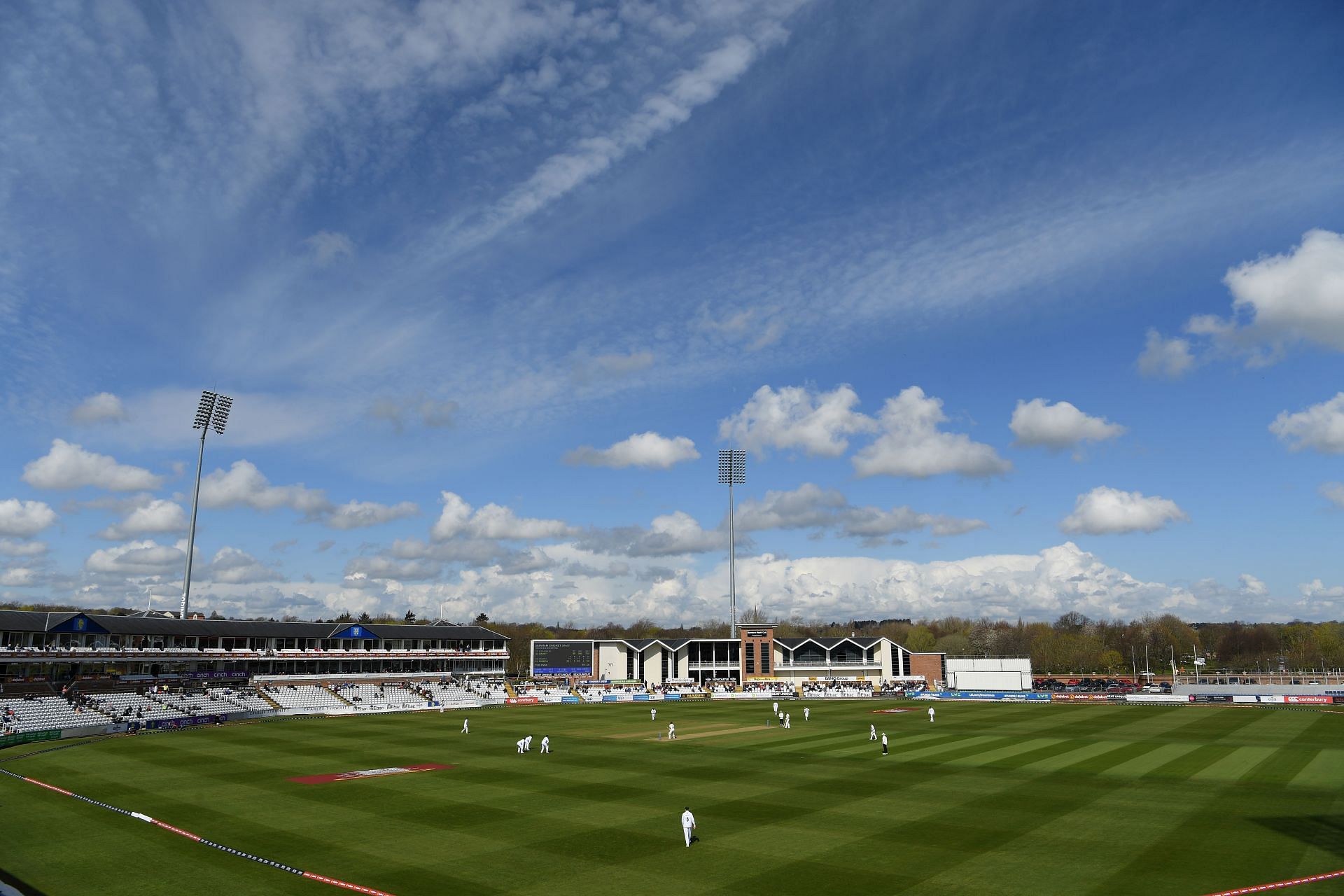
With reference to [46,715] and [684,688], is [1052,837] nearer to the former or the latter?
[46,715]

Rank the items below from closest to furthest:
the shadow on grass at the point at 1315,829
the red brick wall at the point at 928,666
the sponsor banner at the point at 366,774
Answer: the shadow on grass at the point at 1315,829 → the sponsor banner at the point at 366,774 → the red brick wall at the point at 928,666

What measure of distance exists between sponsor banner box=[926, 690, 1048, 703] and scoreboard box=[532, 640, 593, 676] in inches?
2084

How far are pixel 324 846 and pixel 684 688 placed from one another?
94512 mm

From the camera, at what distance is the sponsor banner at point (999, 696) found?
329ft

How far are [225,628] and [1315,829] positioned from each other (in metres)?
106

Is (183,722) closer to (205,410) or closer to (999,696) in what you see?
(205,410)

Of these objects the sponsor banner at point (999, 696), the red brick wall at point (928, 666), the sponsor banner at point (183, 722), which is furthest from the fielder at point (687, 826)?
the red brick wall at point (928, 666)

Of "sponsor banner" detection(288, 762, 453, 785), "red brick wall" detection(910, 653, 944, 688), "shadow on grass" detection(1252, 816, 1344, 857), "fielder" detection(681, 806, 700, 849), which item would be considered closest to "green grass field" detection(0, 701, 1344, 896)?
"shadow on grass" detection(1252, 816, 1344, 857)

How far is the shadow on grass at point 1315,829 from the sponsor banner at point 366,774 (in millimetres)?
38768

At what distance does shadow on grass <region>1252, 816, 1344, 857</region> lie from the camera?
26875 millimetres

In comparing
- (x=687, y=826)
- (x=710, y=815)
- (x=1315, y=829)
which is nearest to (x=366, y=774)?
(x=710, y=815)

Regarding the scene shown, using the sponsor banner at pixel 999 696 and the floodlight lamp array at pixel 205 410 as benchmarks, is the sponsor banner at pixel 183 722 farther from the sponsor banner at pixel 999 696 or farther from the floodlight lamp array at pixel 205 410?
the sponsor banner at pixel 999 696

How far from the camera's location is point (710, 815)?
109 feet

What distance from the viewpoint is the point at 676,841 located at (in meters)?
28.9
